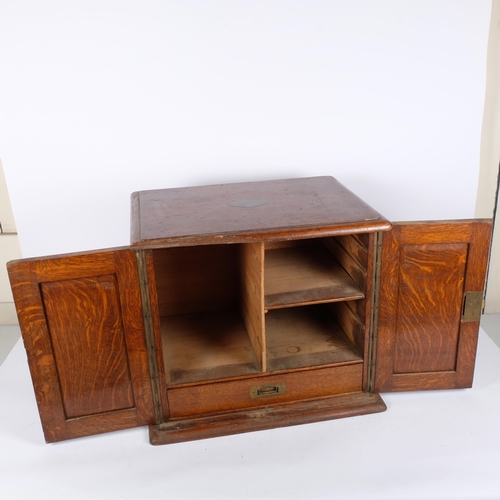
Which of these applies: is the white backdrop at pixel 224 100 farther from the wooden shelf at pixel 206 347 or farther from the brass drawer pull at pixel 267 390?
the brass drawer pull at pixel 267 390

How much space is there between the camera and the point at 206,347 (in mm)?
1805

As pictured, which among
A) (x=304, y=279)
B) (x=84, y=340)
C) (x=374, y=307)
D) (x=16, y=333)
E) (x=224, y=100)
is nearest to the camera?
(x=84, y=340)

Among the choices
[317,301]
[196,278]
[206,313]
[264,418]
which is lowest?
[264,418]

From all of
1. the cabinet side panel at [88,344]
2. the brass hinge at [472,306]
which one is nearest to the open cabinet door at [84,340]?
the cabinet side panel at [88,344]

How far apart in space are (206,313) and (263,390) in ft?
1.58

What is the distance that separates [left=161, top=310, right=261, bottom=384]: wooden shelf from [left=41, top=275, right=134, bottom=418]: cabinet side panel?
6.8 inches

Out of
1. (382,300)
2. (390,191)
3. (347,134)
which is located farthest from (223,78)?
(382,300)

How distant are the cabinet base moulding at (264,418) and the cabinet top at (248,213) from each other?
21.5 inches

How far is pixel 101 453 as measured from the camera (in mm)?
1575

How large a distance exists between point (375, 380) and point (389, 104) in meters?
0.98

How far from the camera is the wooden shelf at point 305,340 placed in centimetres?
170

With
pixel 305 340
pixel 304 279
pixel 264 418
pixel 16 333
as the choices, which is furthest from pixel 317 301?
pixel 16 333

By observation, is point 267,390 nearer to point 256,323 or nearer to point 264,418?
point 264,418

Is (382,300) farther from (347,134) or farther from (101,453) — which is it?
(101,453)
